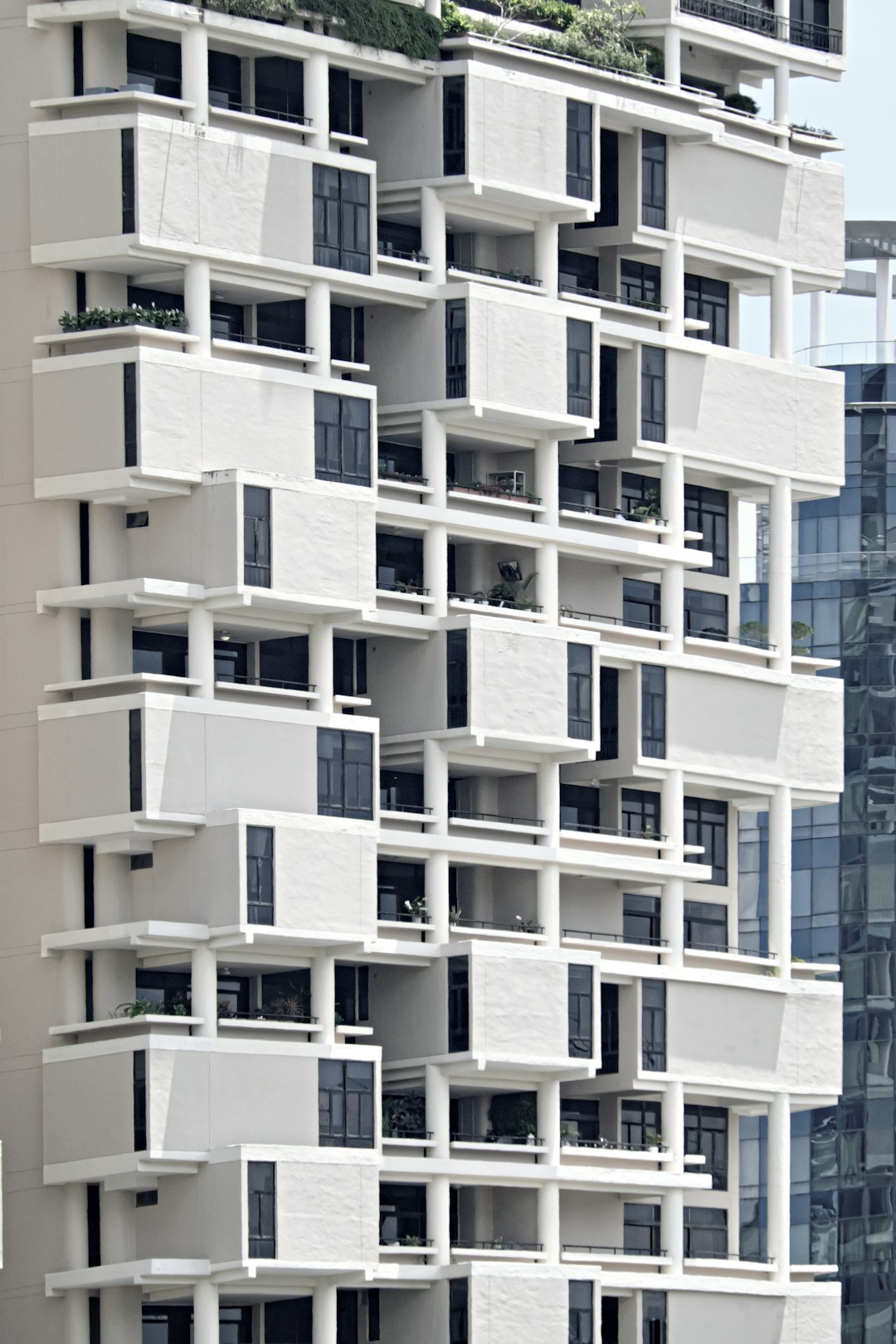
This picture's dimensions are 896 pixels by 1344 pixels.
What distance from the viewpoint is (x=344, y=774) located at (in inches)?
4045

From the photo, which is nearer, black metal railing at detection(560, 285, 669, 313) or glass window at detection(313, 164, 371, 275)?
glass window at detection(313, 164, 371, 275)

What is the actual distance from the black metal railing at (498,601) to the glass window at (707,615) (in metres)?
8.31

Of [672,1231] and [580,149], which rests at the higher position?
[580,149]

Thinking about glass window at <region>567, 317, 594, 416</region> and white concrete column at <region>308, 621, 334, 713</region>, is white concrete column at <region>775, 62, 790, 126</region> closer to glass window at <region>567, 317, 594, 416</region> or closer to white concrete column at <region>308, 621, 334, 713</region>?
glass window at <region>567, 317, 594, 416</region>

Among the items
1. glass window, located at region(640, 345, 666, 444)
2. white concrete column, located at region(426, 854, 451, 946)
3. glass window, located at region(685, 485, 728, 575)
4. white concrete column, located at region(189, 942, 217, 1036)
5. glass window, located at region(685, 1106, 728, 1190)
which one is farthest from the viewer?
glass window, located at region(685, 485, 728, 575)

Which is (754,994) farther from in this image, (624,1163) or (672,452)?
(672,452)

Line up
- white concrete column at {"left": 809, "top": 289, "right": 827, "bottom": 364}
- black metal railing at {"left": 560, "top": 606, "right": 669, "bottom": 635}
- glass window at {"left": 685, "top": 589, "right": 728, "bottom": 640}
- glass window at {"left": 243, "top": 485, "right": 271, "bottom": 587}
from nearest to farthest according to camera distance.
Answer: glass window at {"left": 243, "top": 485, "right": 271, "bottom": 587} < black metal railing at {"left": 560, "top": 606, "right": 669, "bottom": 635} < glass window at {"left": 685, "top": 589, "right": 728, "bottom": 640} < white concrete column at {"left": 809, "top": 289, "right": 827, "bottom": 364}

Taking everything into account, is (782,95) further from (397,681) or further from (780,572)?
(397,681)

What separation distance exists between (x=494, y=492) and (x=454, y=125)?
10576mm

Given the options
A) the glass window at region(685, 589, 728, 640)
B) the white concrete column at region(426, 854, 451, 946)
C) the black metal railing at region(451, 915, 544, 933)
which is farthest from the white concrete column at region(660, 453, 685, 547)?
the white concrete column at region(426, 854, 451, 946)

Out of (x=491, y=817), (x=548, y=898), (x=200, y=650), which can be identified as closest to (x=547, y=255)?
(x=491, y=817)

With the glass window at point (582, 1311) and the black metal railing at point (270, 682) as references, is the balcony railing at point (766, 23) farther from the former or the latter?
the glass window at point (582, 1311)

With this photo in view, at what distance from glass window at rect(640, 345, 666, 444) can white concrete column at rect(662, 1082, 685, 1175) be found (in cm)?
1924

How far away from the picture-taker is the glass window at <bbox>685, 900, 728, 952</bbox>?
11681cm
